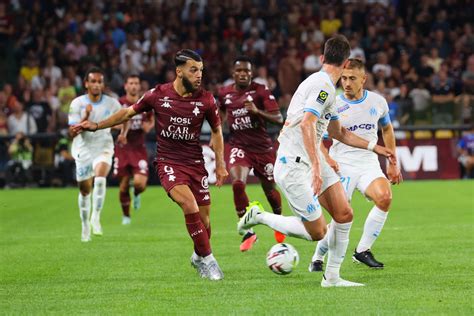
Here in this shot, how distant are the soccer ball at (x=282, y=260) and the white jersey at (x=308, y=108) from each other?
1.11 m

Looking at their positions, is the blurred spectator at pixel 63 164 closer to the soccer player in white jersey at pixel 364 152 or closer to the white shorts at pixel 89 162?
the white shorts at pixel 89 162

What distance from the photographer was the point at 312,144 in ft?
31.2

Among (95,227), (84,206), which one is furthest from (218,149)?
(95,227)

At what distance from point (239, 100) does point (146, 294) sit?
609cm

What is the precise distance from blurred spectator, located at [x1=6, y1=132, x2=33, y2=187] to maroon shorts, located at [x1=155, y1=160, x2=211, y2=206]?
1652cm

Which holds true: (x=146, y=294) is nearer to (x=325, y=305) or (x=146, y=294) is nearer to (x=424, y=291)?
(x=325, y=305)

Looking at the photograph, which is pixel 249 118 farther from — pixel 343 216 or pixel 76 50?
pixel 76 50

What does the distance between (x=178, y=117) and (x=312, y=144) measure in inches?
89.8

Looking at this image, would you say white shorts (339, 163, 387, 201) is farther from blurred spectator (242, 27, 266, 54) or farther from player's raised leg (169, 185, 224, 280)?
blurred spectator (242, 27, 266, 54)

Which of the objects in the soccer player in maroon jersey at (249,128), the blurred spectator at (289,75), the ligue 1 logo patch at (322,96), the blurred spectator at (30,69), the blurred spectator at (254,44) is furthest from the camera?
the blurred spectator at (254,44)

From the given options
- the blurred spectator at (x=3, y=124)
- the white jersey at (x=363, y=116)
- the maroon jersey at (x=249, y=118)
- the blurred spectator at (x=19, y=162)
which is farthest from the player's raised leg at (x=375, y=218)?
the blurred spectator at (x=3, y=124)

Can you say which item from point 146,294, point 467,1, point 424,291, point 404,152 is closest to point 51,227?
point 146,294

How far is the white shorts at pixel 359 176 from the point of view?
40.4 feet

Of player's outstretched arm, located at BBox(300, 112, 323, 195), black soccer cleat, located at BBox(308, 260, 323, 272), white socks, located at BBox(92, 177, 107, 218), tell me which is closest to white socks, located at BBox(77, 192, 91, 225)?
white socks, located at BBox(92, 177, 107, 218)
